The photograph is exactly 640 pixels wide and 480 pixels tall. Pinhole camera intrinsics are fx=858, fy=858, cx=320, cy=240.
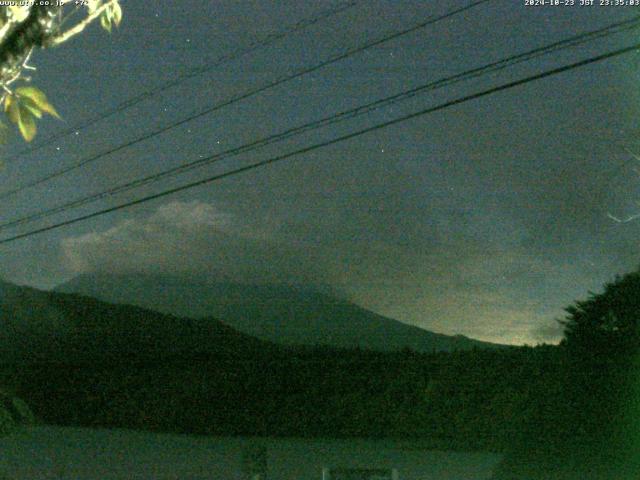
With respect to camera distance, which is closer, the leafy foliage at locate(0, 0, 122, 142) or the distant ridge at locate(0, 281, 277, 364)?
the leafy foliage at locate(0, 0, 122, 142)

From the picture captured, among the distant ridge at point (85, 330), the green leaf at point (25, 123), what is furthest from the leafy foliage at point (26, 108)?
the distant ridge at point (85, 330)

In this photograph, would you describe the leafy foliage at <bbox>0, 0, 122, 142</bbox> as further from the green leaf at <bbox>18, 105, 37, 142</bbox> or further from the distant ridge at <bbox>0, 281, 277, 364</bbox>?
the distant ridge at <bbox>0, 281, 277, 364</bbox>

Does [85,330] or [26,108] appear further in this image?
[85,330]

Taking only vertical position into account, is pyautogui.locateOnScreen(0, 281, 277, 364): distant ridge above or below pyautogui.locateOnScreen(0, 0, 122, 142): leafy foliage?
above

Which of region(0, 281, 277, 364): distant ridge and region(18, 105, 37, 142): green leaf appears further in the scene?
region(0, 281, 277, 364): distant ridge

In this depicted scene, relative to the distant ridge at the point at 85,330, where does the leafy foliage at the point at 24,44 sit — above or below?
below

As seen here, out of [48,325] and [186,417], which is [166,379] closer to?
[186,417]

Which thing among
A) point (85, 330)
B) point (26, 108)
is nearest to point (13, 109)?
point (26, 108)

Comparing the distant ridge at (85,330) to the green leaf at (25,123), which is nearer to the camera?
the green leaf at (25,123)

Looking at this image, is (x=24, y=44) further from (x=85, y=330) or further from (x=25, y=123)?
(x=85, y=330)

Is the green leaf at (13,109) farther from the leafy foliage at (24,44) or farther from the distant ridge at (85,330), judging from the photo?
the distant ridge at (85,330)

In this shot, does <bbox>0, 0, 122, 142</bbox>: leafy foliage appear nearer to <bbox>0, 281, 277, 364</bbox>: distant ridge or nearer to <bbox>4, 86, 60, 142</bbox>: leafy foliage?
<bbox>4, 86, 60, 142</bbox>: leafy foliage

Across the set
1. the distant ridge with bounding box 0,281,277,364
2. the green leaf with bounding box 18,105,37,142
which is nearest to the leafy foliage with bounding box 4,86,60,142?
the green leaf with bounding box 18,105,37,142

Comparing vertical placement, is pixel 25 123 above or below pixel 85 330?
below
